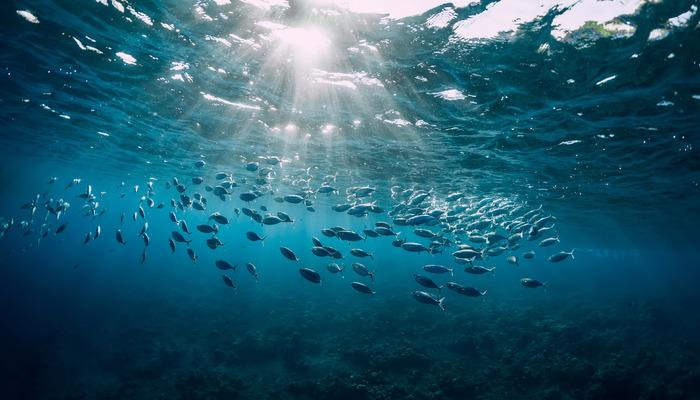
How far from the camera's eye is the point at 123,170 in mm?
35219

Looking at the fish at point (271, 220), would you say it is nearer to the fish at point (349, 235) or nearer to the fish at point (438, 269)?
the fish at point (349, 235)

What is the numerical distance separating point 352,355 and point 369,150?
11329 mm

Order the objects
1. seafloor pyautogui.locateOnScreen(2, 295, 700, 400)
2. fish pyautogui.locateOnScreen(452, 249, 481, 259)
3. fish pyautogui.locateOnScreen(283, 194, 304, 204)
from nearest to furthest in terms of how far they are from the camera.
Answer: fish pyautogui.locateOnScreen(452, 249, 481, 259)
fish pyautogui.locateOnScreen(283, 194, 304, 204)
seafloor pyautogui.locateOnScreen(2, 295, 700, 400)

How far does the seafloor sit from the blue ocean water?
0.45ft

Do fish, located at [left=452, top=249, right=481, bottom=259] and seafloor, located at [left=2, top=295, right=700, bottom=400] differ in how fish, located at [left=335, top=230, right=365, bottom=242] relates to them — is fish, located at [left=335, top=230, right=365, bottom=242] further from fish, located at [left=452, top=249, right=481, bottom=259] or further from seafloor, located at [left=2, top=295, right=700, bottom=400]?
seafloor, located at [left=2, top=295, right=700, bottom=400]

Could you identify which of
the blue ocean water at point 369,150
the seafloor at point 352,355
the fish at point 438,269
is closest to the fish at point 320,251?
the blue ocean water at point 369,150

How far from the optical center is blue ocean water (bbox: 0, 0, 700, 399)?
30.6 feet

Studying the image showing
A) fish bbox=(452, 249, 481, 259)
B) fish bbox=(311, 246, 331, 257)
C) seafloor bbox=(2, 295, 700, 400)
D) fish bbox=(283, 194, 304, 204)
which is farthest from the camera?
A: seafloor bbox=(2, 295, 700, 400)

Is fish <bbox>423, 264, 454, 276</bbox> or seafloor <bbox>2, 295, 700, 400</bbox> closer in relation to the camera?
fish <bbox>423, 264, 454, 276</bbox>

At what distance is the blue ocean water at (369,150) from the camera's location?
934cm

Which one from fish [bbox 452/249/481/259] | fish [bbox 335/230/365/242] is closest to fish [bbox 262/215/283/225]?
fish [bbox 335/230/365/242]

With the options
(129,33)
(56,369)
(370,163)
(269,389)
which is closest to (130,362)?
(56,369)

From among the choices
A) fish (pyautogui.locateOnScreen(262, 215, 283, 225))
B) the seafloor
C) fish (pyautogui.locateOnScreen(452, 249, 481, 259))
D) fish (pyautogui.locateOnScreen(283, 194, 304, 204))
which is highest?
fish (pyautogui.locateOnScreen(283, 194, 304, 204))

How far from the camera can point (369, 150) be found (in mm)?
19000
